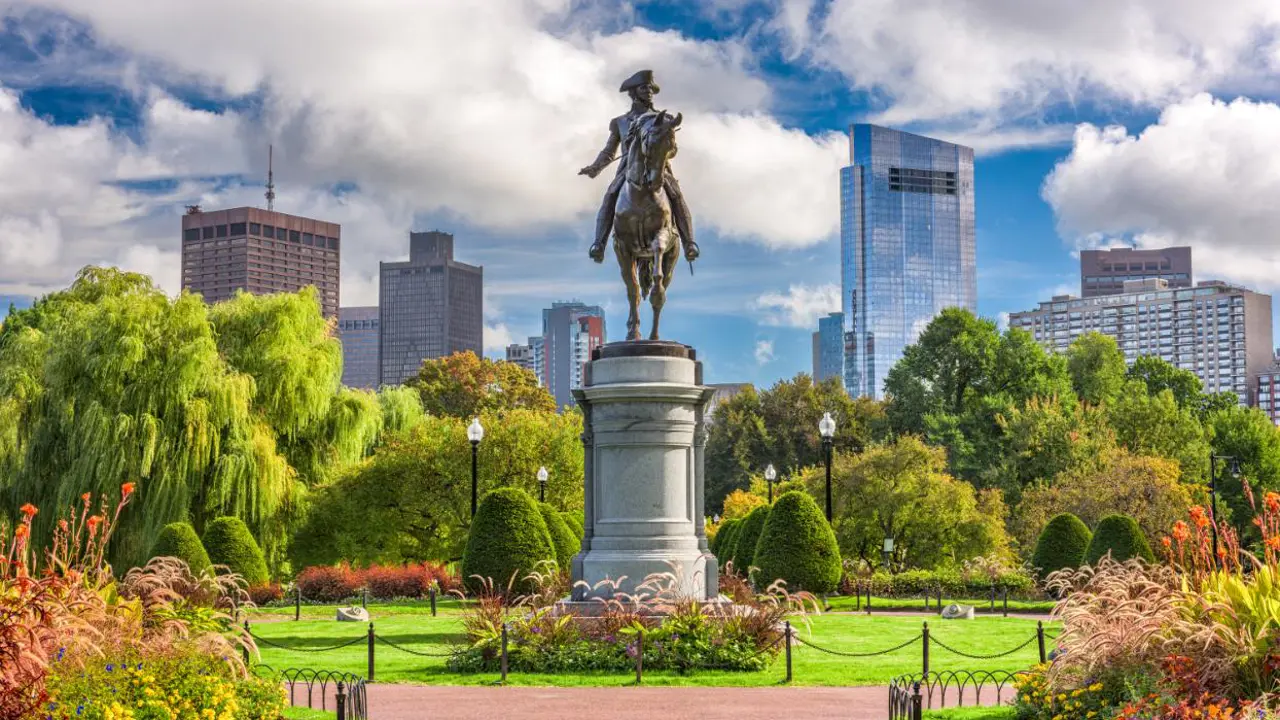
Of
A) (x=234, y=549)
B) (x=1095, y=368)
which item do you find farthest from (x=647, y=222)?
(x=1095, y=368)

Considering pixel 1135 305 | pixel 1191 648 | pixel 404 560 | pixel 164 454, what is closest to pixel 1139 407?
pixel 404 560

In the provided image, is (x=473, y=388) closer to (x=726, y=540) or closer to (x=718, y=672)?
(x=726, y=540)

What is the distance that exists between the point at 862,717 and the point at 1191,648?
3897 mm

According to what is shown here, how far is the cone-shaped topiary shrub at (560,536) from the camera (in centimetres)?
3375

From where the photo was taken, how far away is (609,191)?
22688 mm

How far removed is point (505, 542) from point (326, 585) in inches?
305

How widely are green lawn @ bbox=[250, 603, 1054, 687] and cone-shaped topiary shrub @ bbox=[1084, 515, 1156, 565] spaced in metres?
4.23

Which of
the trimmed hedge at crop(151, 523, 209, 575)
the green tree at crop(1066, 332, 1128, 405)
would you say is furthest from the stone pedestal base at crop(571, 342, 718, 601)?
the green tree at crop(1066, 332, 1128, 405)

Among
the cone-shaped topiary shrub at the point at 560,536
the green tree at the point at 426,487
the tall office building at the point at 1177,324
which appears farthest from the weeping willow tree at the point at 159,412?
the tall office building at the point at 1177,324

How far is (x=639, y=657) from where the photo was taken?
16.9m

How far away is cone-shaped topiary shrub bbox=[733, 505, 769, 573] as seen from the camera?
3653 centimetres

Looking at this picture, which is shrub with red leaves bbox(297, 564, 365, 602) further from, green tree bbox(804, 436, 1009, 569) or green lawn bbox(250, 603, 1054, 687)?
green tree bbox(804, 436, 1009, 569)

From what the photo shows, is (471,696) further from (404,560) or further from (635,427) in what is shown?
(404,560)

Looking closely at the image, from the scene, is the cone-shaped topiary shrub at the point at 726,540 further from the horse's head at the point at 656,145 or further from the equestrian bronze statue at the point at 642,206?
the horse's head at the point at 656,145
